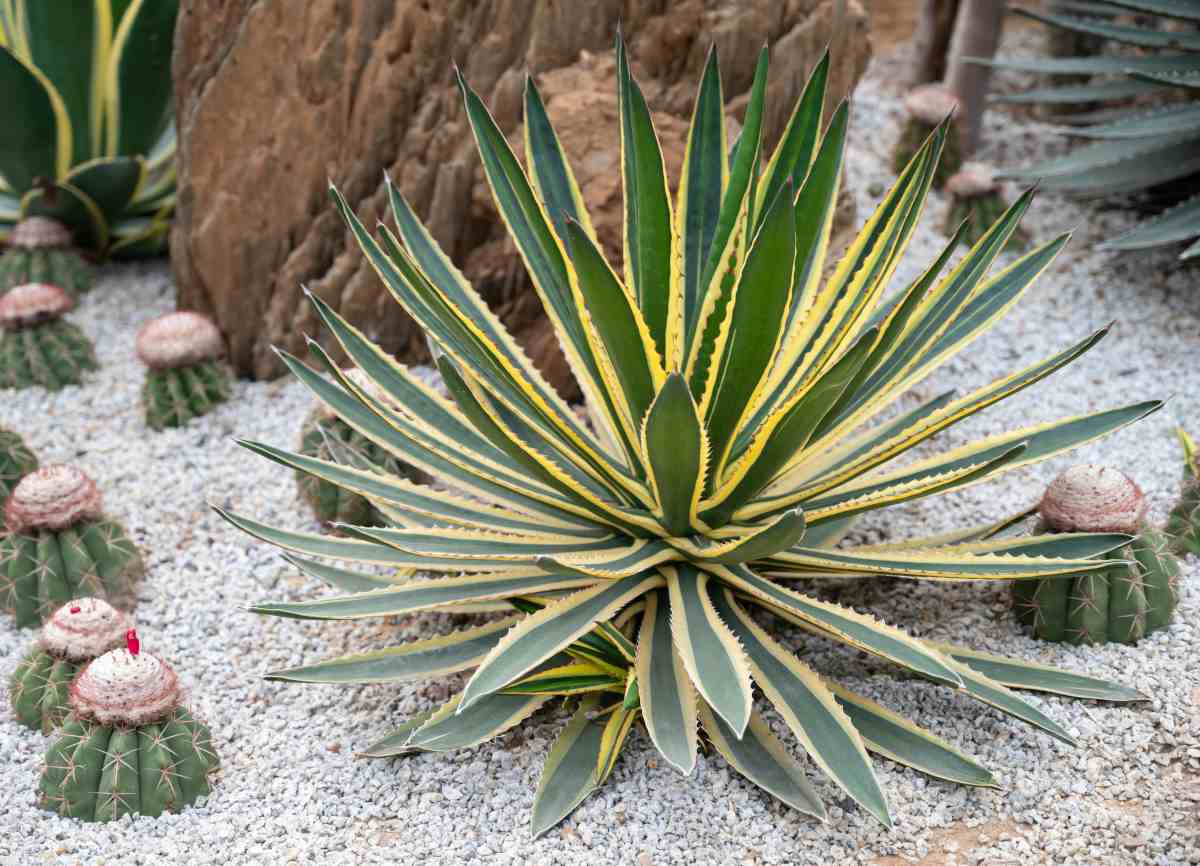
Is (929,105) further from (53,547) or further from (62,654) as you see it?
(62,654)

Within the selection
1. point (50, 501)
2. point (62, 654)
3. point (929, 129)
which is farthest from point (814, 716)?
point (929, 129)

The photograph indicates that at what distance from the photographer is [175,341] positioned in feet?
12.6

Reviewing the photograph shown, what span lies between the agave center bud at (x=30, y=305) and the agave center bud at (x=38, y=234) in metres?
0.41

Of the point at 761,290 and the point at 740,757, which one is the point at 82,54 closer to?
the point at 761,290

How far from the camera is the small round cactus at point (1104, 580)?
2820 mm

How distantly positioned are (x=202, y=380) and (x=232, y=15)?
1.09 meters

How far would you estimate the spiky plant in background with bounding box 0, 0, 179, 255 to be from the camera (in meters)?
4.21

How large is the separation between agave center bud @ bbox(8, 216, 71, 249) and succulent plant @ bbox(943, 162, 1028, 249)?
312 cm

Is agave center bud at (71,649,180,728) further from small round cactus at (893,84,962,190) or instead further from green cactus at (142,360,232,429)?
small round cactus at (893,84,962,190)

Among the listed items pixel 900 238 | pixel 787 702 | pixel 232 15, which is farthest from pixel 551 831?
pixel 232 15

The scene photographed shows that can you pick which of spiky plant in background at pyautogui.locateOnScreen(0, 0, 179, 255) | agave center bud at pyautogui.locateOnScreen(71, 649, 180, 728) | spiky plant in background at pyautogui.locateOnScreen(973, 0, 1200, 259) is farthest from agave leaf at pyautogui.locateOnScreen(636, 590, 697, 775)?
spiky plant in background at pyautogui.locateOnScreen(0, 0, 179, 255)

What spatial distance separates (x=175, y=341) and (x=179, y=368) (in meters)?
0.10

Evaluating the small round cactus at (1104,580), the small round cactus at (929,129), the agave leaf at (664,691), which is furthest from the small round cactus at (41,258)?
the small round cactus at (1104,580)

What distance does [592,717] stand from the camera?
268cm
